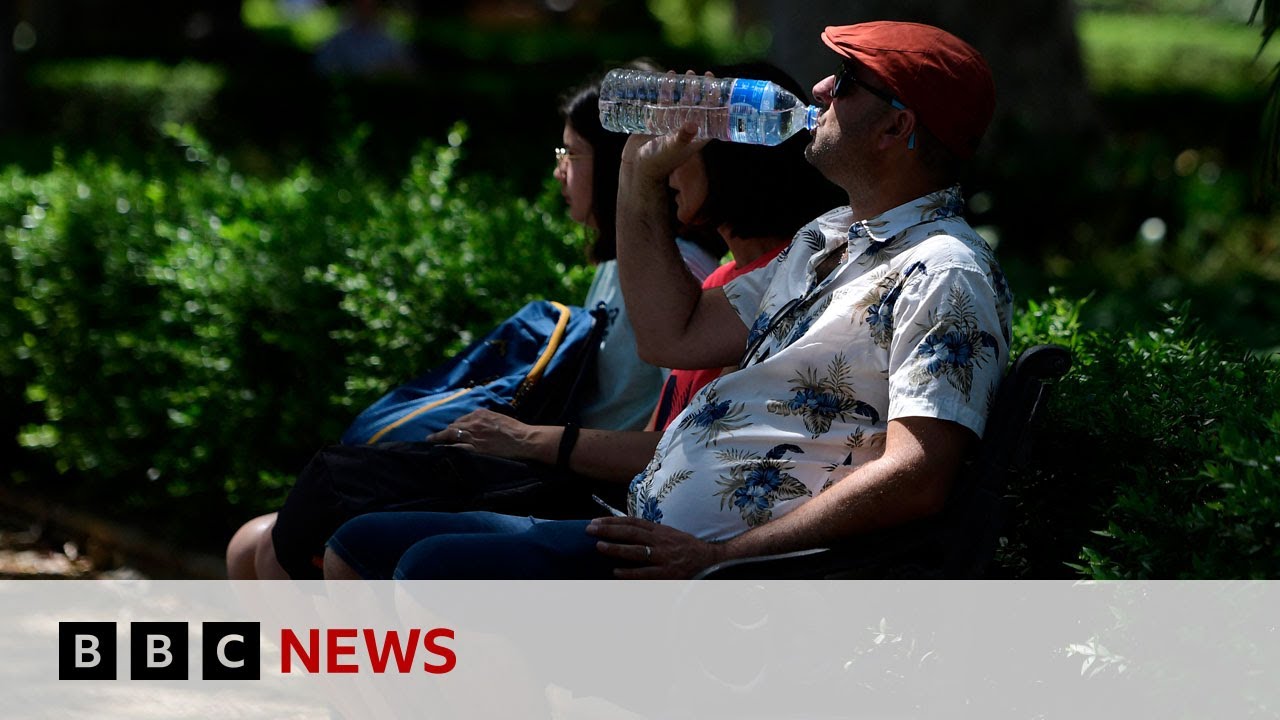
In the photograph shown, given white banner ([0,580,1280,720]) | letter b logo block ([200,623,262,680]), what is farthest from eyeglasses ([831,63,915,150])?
letter b logo block ([200,623,262,680])

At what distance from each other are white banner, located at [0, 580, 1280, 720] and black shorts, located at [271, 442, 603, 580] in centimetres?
17

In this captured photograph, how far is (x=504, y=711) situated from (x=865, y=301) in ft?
3.50

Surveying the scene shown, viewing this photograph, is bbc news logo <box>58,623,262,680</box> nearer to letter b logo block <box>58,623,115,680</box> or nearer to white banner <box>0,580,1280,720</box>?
letter b logo block <box>58,623,115,680</box>

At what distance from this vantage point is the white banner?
248cm

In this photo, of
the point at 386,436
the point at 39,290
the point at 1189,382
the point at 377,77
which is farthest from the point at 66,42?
the point at 1189,382

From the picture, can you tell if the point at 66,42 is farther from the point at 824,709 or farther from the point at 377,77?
the point at 824,709

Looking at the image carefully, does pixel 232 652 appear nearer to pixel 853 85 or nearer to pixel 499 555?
pixel 499 555

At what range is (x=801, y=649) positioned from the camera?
2766 mm

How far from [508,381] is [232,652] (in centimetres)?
142

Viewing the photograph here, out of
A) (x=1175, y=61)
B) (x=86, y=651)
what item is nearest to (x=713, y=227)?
(x=86, y=651)

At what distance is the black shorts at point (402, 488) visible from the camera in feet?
10.9

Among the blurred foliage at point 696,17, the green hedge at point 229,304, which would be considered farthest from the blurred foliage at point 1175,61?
the blurred foliage at point 696,17

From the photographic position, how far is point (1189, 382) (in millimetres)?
2945

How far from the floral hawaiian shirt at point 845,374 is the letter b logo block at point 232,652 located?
1.77m
